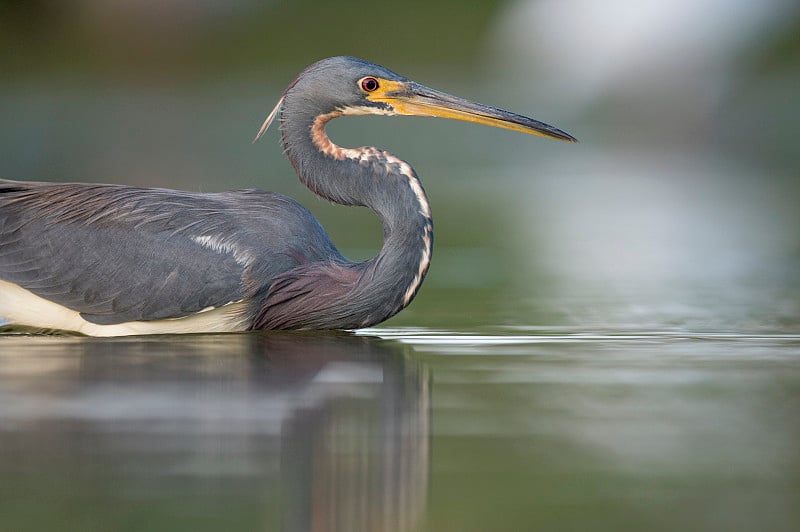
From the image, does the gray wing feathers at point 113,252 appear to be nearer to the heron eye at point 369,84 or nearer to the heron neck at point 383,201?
the heron neck at point 383,201

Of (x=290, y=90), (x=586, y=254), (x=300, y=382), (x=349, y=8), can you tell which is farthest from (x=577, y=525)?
(x=349, y=8)

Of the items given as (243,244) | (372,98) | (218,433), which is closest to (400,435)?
(218,433)

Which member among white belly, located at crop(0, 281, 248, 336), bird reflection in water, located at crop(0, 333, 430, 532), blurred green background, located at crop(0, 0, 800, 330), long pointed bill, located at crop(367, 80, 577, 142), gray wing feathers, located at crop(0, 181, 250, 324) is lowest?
bird reflection in water, located at crop(0, 333, 430, 532)

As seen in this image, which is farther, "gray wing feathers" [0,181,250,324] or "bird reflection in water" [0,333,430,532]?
"gray wing feathers" [0,181,250,324]

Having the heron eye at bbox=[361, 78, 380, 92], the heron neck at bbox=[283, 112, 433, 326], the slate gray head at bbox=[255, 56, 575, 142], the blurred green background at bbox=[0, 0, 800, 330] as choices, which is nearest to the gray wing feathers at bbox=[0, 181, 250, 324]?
the heron neck at bbox=[283, 112, 433, 326]

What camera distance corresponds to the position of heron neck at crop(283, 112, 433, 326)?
22.2 feet

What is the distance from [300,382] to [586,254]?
211 inches

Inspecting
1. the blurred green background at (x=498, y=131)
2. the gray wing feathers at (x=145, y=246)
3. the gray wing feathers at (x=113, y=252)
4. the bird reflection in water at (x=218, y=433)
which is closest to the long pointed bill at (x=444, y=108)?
the gray wing feathers at (x=145, y=246)

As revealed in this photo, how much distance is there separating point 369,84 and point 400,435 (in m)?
2.93

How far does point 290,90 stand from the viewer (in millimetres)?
7156

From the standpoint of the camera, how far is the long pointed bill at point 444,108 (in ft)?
23.2

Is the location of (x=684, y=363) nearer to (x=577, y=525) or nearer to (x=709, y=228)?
(x=577, y=525)

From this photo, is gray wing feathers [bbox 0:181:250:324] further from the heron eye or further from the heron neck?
the heron eye

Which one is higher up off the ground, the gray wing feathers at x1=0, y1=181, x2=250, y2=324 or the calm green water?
the gray wing feathers at x1=0, y1=181, x2=250, y2=324
